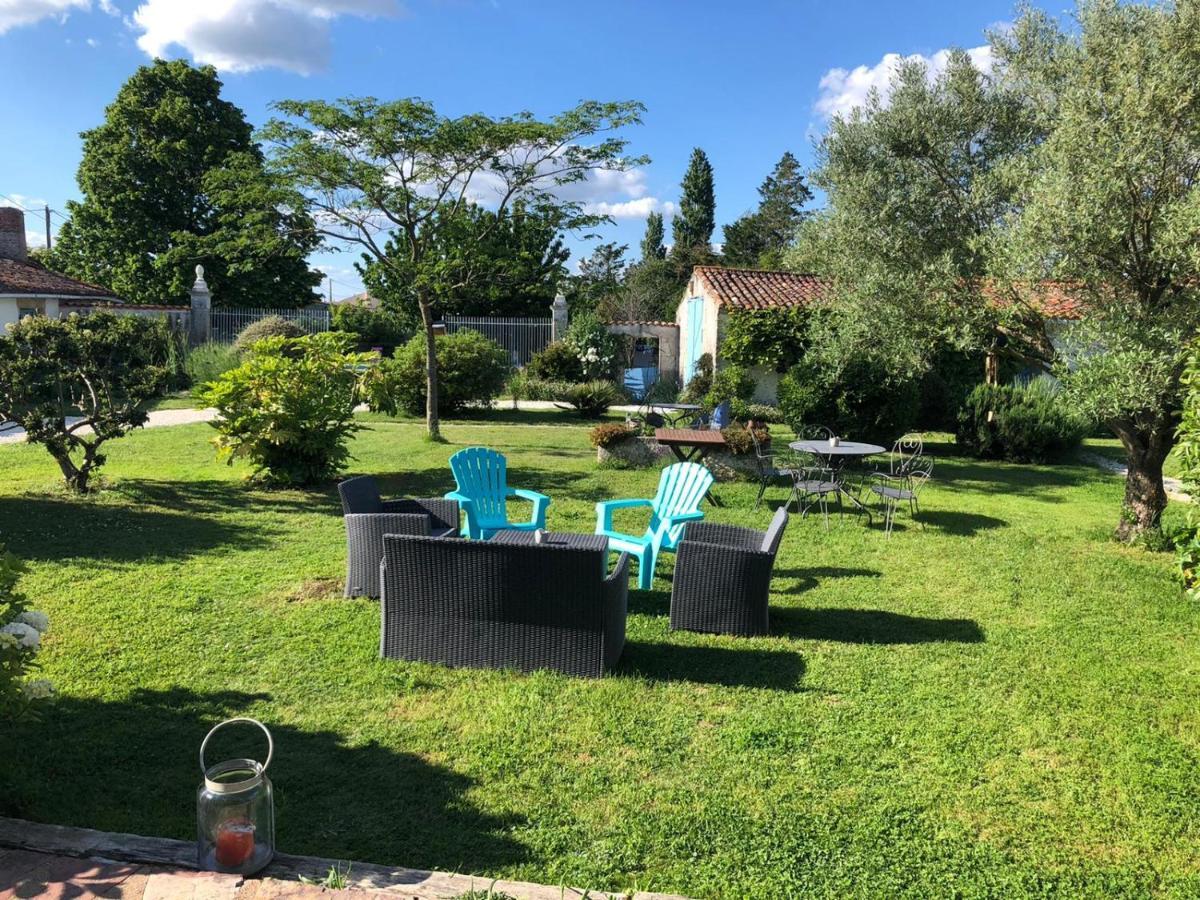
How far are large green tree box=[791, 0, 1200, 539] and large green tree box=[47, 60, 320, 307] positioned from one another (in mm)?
26995

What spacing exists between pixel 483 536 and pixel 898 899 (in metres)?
4.18

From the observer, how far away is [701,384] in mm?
19016

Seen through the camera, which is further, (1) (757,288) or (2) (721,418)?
(1) (757,288)

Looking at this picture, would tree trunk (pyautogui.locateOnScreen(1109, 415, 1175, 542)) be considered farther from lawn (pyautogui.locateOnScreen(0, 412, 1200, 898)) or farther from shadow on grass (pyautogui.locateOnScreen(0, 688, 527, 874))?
shadow on grass (pyautogui.locateOnScreen(0, 688, 527, 874))

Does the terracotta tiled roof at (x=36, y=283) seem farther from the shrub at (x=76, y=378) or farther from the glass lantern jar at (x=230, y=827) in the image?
the glass lantern jar at (x=230, y=827)

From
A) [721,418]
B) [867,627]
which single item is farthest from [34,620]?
[721,418]

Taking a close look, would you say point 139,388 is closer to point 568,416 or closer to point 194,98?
point 568,416

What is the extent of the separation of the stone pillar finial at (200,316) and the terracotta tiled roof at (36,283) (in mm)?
2846

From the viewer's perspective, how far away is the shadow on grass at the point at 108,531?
21.3ft

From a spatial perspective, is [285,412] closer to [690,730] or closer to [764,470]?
[764,470]

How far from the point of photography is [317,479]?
30.9 ft

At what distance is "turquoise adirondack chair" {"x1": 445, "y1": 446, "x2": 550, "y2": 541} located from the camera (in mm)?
6309

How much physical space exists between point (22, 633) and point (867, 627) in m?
4.54

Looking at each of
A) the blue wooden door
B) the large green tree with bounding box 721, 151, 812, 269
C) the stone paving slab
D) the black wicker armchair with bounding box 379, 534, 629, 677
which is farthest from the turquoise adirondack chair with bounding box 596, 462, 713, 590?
the large green tree with bounding box 721, 151, 812, 269
